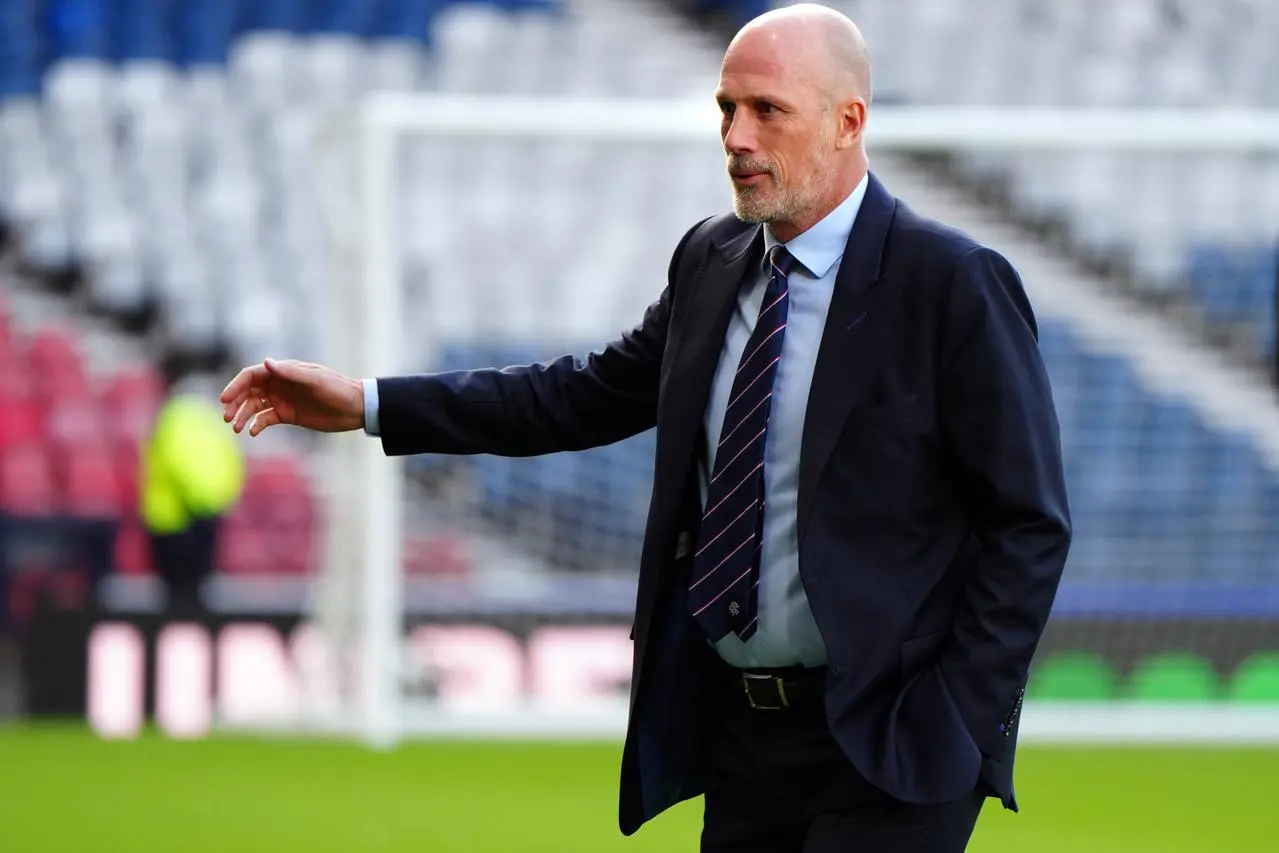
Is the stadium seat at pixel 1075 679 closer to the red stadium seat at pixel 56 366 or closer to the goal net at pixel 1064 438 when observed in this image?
the goal net at pixel 1064 438

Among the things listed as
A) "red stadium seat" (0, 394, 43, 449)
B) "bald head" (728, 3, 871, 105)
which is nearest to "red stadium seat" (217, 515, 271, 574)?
"red stadium seat" (0, 394, 43, 449)

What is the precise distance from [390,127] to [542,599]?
193 centimetres

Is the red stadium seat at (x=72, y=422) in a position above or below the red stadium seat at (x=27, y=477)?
above

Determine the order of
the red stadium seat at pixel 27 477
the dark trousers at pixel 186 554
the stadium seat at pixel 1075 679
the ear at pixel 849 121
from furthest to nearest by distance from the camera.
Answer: the red stadium seat at pixel 27 477 < the dark trousers at pixel 186 554 < the stadium seat at pixel 1075 679 < the ear at pixel 849 121

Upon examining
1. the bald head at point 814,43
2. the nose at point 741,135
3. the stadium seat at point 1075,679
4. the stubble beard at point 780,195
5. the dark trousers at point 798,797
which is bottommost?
the stadium seat at point 1075,679

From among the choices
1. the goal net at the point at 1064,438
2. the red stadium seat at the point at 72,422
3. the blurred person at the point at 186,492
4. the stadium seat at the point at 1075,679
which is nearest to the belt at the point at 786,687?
the goal net at the point at 1064,438

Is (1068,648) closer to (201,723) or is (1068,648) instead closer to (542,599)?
(542,599)

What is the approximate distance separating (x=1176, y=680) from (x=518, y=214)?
324 cm

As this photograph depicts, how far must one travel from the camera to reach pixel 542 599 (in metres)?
8.32

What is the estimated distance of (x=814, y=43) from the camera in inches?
104

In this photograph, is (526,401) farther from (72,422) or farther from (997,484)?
(72,422)

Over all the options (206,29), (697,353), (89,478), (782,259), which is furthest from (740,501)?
(206,29)

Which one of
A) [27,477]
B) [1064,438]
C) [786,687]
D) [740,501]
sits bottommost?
[27,477]

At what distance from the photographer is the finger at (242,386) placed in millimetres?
2906
